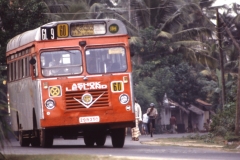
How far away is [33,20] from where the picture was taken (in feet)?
108

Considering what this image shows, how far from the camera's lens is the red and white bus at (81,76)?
19.2 m

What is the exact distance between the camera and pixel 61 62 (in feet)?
64.1

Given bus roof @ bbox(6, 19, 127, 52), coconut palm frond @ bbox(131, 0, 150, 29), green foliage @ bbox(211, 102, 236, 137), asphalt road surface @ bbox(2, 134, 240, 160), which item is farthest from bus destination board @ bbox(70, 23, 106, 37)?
coconut palm frond @ bbox(131, 0, 150, 29)

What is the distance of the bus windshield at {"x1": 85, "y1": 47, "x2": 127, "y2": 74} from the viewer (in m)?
19.5

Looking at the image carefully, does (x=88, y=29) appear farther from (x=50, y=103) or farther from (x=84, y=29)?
(x=50, y=103)

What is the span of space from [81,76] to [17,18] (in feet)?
46.5

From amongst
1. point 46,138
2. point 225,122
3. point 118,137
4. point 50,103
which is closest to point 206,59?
point 225,122

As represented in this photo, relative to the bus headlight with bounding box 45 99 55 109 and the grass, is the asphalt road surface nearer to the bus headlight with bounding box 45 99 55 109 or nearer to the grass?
the bus headlight with bounding box 45 99 55 109

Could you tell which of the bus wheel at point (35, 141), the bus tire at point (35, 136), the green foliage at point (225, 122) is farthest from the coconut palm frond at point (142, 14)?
the bus tire at point (35, 136)

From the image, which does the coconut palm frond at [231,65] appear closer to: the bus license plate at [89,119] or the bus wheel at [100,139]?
the bus wheel at [100,139]

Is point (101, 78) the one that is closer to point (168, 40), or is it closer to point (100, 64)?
point (100, 64)

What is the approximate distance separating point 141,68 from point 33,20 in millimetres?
23734

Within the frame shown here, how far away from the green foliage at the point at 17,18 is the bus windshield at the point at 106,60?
1314 cm

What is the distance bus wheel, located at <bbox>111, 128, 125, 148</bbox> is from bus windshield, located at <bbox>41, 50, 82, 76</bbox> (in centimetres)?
227
